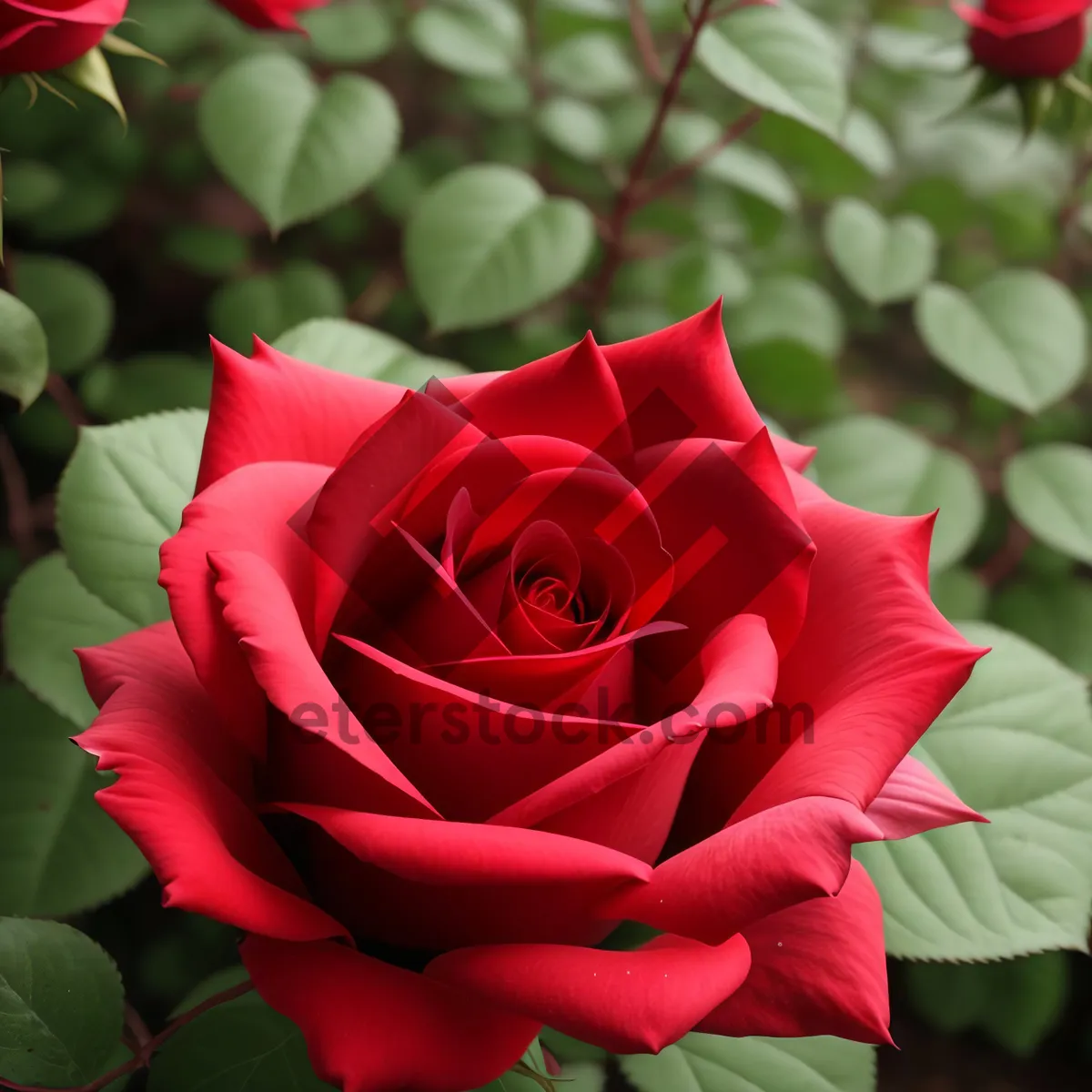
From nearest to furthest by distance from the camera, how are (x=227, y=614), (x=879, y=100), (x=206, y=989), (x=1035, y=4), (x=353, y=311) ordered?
1. (x=227, y=614)
2. (x=206, y=989)
3. (x=1035, y=4)
4. (x=353, y=311)
5. (x=879, y=100)

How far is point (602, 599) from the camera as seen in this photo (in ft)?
1.36

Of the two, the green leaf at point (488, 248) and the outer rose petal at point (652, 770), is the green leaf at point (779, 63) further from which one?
the outer rose petal at point (652, 770)

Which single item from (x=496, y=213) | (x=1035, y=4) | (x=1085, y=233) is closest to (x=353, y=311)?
(x=496, y=213)

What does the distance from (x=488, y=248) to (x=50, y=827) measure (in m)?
0.56

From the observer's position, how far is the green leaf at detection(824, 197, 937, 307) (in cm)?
106

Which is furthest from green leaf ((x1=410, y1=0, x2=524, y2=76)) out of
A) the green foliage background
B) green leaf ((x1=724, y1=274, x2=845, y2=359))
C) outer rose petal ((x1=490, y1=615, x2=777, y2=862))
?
outer rose petal ((x1=490, y1=615, x2=777, y2=862))

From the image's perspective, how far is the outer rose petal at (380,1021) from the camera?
331 millimetres

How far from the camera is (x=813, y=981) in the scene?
0.38 meters

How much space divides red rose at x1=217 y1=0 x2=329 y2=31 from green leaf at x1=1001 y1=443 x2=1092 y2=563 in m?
0.77

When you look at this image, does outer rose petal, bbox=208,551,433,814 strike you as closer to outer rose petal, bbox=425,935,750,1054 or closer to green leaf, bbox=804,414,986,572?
outer rose petal, bbox=425,935,750,1054

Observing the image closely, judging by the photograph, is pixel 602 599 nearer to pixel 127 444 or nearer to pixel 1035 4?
pixel 127 444

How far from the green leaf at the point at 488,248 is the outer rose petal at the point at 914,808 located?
22.2 inches

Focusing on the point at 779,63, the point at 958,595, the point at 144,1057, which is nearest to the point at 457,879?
the point at 144,1057

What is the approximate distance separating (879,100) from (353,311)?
713 mm
